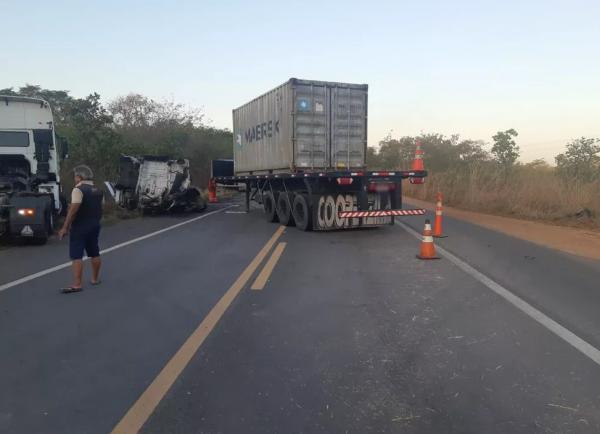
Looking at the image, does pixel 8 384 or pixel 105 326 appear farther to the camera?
pixel 105 326

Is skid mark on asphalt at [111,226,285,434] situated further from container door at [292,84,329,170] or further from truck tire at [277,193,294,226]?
truck tire at [277,193,294,226]

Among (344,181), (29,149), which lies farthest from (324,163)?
(29,149)

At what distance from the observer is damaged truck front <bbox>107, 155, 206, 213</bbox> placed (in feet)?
65.0

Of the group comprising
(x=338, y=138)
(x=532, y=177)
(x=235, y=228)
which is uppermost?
(x=338, y=138)

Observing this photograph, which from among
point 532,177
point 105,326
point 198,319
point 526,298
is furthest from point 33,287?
point 532,177

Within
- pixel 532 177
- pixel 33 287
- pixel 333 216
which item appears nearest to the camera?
pixel 33 287

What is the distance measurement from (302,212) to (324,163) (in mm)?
1557

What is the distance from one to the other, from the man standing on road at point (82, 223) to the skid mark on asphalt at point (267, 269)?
2.33m

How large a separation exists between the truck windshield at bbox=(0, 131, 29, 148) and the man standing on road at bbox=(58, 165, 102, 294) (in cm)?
678

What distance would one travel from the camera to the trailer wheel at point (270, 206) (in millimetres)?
16531

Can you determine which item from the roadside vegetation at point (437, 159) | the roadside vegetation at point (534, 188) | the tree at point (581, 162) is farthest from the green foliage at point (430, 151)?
the tree at point (581, 162)

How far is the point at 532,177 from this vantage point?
20.6m

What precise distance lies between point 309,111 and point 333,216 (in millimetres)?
2977

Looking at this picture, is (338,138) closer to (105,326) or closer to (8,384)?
(105,326)
